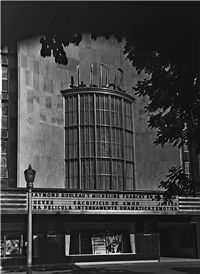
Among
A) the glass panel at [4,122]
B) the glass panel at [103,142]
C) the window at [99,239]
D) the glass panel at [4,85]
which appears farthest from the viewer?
the glass panel at [103,142]

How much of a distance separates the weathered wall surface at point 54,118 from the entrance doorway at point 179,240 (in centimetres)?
442

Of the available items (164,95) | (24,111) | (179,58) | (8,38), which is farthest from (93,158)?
(8,38)

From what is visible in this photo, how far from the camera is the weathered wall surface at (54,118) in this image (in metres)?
34.8

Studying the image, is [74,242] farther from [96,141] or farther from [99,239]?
[96,141]

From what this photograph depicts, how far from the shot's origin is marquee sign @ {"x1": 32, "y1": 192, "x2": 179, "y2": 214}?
31688 millimetres

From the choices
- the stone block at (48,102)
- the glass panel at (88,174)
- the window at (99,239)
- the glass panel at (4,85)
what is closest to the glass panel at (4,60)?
the glass panel at (4,85)

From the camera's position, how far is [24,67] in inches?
1398

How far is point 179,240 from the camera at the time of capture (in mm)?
39219

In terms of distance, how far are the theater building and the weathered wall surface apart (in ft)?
0.26

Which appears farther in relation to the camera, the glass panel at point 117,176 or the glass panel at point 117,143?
the glass panel at point 117,143

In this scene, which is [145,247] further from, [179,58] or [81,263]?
[179,58]

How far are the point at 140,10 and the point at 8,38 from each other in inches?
40.9

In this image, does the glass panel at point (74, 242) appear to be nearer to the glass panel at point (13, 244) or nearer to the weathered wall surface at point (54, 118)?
the glass panel at point (13, 244)

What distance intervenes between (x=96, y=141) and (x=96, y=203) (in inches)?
201
